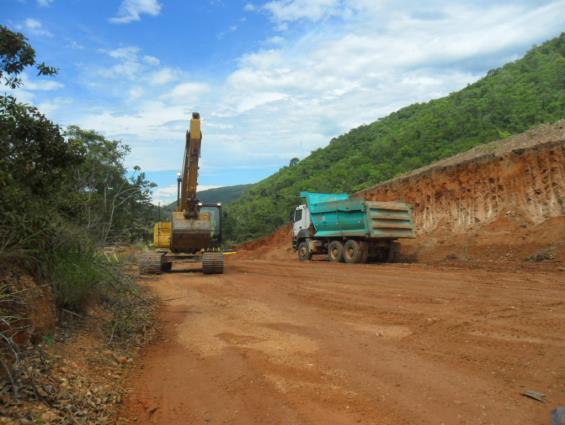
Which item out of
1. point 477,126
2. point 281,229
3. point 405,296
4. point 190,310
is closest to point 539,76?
point 477,126

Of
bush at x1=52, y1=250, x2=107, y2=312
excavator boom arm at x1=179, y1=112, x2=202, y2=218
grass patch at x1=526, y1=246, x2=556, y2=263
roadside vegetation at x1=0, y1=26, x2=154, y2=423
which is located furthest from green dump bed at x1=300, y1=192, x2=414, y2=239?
bush at x1=52, y1=250, x2=107, y2=312

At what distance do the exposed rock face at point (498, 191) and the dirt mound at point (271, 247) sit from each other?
940 cm

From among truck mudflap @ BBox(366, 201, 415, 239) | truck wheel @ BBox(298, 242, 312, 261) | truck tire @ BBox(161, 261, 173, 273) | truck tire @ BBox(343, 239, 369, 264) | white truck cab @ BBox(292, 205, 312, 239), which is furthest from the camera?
white truck cab @ BBox(292, 205, 312, 239)

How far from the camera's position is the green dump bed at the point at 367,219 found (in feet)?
62.0

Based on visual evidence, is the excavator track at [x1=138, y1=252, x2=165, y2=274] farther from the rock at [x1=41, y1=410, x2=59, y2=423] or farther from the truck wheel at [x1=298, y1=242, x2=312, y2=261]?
the rock at [x1=41, y1=410, x2=59, y2=423]

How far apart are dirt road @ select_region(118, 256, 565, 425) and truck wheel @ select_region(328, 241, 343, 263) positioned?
30.7 feet

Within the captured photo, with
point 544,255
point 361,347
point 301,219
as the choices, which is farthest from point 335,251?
point 361,347

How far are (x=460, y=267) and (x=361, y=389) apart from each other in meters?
11.8

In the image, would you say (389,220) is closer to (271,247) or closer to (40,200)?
(40,200)

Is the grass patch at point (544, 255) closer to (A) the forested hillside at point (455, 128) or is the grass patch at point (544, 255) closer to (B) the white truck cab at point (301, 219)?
(B) the white truck cab at point (301, 219)

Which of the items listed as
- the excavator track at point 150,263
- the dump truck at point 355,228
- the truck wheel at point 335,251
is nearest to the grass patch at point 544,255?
the dump truck at point 355,228

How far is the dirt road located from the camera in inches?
179

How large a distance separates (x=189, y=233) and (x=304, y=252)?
816 centimetres

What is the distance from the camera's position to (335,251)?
21031 millimetres
